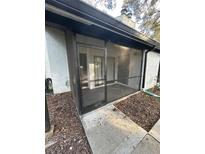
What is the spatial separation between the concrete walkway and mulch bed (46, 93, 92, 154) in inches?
5.9

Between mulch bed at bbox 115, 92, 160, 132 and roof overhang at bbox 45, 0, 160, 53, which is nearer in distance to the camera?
roof overhang at bbox 45, 0, 160, 53

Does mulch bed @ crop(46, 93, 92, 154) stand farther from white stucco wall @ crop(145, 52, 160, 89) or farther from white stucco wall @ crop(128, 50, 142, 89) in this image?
white stucco wall @ crop(145, 52, 160, 89)

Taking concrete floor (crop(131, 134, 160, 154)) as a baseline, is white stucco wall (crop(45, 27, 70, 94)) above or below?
above

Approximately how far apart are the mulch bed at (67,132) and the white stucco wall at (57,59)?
1279 mm

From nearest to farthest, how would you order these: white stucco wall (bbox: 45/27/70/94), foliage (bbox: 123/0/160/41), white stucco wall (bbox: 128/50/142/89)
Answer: white stucco wall (bbox: 45/27/70/94) → white stucco wall (bbox: 128/50/142/89) → foliage (bbox: 123/0/160/41)

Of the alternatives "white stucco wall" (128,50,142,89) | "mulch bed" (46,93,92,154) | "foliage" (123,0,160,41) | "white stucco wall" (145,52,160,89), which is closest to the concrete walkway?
"mulch bed" (46,93,92,154)

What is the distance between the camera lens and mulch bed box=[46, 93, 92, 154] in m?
1.79

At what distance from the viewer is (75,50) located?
249cm

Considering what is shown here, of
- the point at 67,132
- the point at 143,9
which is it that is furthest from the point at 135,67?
the point at 143,9

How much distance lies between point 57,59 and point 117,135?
3.67 m

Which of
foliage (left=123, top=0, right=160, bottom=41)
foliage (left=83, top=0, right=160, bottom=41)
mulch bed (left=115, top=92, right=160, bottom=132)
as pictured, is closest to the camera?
mulch bed (left=115, top=92, right=160, bottom=132)

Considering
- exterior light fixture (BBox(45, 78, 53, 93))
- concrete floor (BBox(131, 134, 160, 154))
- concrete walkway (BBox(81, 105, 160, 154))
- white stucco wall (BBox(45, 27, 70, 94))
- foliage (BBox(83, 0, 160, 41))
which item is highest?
foliage (BBox(83, 0, 160, 41))

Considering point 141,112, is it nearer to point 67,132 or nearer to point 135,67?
point 67,132
